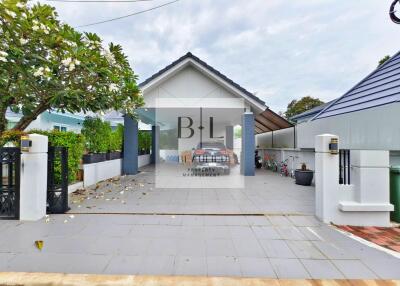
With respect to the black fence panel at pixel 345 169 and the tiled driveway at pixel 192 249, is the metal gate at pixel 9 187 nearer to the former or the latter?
the tiled driveway at pixel 192 249

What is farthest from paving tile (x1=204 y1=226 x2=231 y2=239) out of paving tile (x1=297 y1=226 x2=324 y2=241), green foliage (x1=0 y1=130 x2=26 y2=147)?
green foliage (x1=0 y1=130 x2=26 y2=147)

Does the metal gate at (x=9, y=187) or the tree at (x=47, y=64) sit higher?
the tree at (x=47, y=64)

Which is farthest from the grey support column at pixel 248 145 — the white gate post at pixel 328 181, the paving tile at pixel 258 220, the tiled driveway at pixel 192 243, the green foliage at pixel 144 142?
the green foliage at pixel 144 142

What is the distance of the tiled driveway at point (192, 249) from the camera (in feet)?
8.79

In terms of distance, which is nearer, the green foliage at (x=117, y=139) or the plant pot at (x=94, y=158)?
the plant pot at (x=94, y=158)

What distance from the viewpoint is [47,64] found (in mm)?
4570

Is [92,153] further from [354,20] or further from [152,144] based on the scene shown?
[354,20]

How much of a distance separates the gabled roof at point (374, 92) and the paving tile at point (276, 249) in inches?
149

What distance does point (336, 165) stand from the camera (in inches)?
166

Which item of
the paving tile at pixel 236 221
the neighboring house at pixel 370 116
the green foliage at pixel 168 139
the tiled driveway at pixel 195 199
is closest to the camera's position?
the paving tile at pixel 236 221

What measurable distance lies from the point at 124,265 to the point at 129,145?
778 centimetres

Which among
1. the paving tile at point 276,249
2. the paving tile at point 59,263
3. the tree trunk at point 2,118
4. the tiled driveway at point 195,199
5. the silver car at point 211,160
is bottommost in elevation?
the paving tile at point 59,263

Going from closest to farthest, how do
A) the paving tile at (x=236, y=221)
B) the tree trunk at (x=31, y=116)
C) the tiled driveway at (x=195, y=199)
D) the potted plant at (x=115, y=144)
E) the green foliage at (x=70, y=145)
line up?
the paving tile at (x=236, y=221), the tiled driveway at (x=195, y=199), the tree trunk at (x=31, y=116), the green foliage at (x=70, y=145), the potted plant at (x=115, y=144)

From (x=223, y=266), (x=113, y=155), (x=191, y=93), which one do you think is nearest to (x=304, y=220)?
(x=223, y=266)
